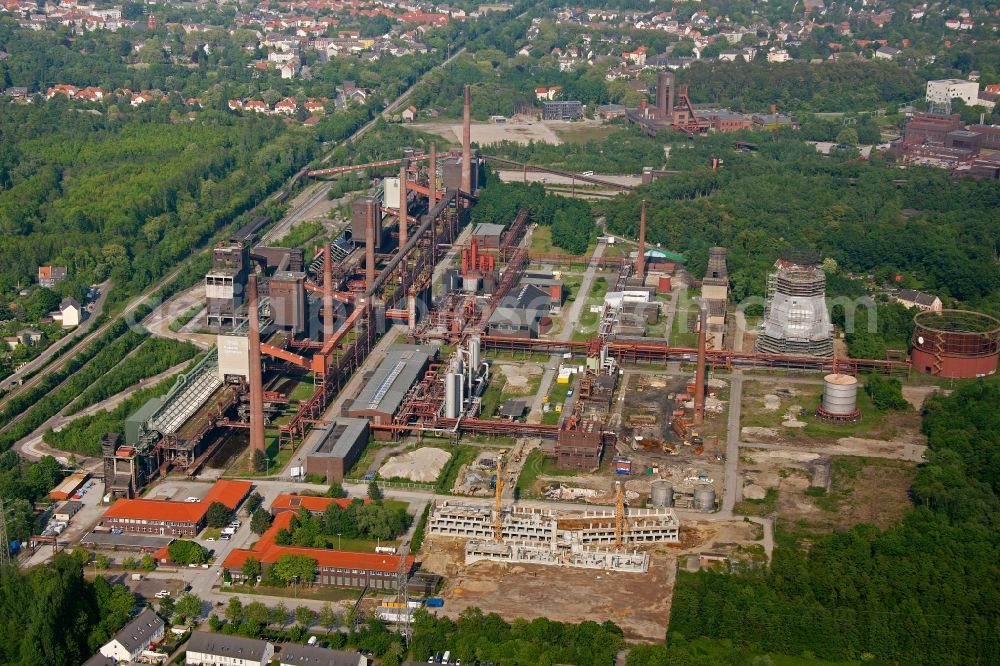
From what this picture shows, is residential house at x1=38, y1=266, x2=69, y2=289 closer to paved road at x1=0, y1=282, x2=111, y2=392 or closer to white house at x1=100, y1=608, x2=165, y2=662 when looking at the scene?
paved road at x1=0, y1=282, x2=111, y2=392

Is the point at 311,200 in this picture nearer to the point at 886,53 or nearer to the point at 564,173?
the point at 564,173

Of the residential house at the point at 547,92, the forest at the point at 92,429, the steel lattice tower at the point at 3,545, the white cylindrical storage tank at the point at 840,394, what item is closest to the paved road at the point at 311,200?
the residential house at the point at 547,92

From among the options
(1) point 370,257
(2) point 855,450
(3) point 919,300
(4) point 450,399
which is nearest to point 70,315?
(1) point 370,257

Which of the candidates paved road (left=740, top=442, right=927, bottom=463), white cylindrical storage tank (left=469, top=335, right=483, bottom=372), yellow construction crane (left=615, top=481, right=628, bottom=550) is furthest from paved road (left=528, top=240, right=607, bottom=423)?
yellow construction crane (left=615, top=481, right=628, bottom=550)

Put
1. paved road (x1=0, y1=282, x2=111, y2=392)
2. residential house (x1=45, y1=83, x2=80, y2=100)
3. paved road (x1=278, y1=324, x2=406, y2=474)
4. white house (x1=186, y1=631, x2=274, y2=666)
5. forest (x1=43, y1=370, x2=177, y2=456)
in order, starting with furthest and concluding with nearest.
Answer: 1. residential house (x1=45, y1=83, x2=80, y2=100)
2. paved road (x1=0, y1=282, x2=111, y2=392)
3. forest (x1=43, y1=370, x2=177, y2=456)
4. paved road (x1=278, y1=324, x2=406, y2=474)
5. white house (x1=186, y1=631, x2=274, y2=666)

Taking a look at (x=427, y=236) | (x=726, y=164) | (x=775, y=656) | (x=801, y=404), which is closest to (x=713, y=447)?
(x=801, y=404)

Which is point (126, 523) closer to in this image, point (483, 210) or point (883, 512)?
point (883, 512)

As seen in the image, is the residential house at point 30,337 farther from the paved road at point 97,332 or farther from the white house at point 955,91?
the white house at point 955,91
